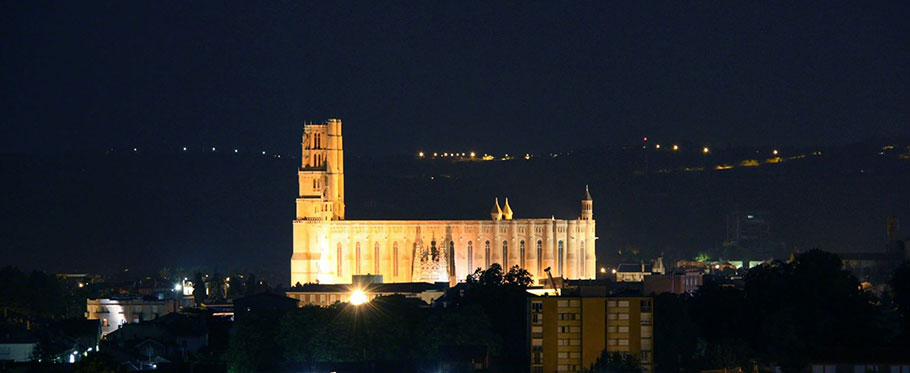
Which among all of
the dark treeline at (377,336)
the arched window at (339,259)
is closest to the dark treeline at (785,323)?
the dark treeline at (377,336)


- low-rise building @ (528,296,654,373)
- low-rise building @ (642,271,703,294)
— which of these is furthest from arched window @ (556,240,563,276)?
low-rise building @ (528,296,654,373)

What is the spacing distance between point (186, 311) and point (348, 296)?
17321 millimetres

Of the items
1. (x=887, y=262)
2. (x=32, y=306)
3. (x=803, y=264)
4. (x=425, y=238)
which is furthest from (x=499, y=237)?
(x=803, y=264)

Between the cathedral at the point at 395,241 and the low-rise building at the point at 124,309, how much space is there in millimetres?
36451

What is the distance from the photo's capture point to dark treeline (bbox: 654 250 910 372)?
301 ft

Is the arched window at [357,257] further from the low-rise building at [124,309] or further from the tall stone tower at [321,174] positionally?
the low-rise building at [124,309]

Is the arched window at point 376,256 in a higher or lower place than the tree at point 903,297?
higher

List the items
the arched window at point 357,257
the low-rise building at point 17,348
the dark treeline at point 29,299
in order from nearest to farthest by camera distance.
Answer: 1. the low-rise building at point 17,348
2. the dark treeline at point 29,299
3. the arched window at point 357,257

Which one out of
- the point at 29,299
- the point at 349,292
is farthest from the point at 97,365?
the point at 349,292

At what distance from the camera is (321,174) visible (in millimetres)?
177500

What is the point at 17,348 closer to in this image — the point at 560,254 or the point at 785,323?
the point at 785,323

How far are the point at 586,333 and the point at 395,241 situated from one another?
90.6 metres

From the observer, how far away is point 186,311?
123688mm

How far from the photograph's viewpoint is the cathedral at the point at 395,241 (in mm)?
173500
